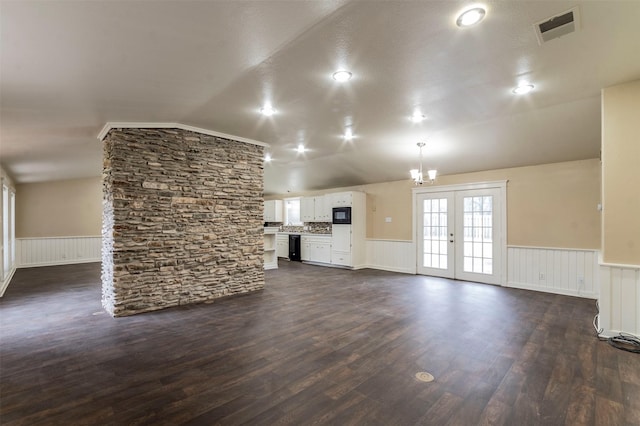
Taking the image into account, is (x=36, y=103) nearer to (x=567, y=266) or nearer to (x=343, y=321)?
(x=343, y=321)

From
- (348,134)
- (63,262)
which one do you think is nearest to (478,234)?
(348,134)

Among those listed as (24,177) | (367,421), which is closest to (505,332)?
(367,421)

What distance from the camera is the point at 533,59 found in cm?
278

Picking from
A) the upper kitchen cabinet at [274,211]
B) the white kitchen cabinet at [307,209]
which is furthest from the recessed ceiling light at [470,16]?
the upper kitchen cabinet at [274,211]

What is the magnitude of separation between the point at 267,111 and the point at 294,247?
6.21 metres

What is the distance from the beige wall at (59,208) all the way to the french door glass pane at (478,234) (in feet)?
35.7

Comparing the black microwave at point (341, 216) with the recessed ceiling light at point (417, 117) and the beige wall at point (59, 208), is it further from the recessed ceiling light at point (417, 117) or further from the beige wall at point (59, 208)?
the beige wall at point (59, 208)

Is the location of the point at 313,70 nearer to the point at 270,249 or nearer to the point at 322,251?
the point at 270,249

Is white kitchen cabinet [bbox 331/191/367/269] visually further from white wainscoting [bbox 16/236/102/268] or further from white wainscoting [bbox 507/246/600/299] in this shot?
white wainscoting [bbox 16/236/102/268]

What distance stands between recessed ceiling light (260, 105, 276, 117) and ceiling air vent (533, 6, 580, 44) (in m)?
2.82

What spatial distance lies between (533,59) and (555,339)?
294 centimetres

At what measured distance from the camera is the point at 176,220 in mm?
4684

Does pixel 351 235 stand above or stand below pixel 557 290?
above

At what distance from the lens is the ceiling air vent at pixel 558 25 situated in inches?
84.5
